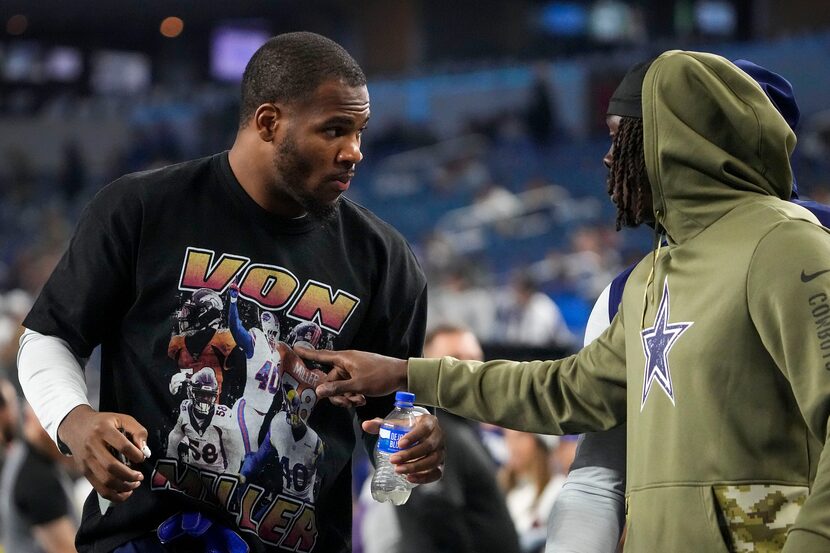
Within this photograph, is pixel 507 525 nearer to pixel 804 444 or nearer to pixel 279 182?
pixel 279 182

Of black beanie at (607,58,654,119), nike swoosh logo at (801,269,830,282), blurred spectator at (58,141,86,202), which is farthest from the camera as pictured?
blurred spectator at (58,141,86,202)

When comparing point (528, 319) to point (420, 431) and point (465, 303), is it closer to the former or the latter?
point (465, 303)

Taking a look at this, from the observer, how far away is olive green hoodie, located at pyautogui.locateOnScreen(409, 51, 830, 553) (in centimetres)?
186

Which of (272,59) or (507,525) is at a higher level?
(272,59)

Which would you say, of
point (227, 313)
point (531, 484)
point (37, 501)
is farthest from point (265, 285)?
point (531, 484)

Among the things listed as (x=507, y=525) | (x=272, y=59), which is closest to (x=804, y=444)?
(x=272, y=59)

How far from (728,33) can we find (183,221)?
1634cm

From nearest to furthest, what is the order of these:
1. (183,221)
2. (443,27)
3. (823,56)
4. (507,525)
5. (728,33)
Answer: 1. (183,221)
2. (507,525)
3. (823,56)
4. (728,33)
5. (443,27)

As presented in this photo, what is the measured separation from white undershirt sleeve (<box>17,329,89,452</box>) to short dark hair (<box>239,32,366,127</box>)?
69cm

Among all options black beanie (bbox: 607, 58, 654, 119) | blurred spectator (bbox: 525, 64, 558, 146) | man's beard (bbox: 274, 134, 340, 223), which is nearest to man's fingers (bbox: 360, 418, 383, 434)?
man's beard (bbox: 274, 134, 340, 223)

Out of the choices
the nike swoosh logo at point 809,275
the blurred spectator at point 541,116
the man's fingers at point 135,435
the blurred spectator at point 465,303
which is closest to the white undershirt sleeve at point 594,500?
the nike swoosh logo at point 809,275

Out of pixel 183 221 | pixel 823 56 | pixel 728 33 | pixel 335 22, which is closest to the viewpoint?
pixel 183 221

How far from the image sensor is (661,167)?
2148mm

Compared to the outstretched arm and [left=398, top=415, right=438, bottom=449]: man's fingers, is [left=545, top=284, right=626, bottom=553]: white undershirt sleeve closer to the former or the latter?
the outstretched arm
